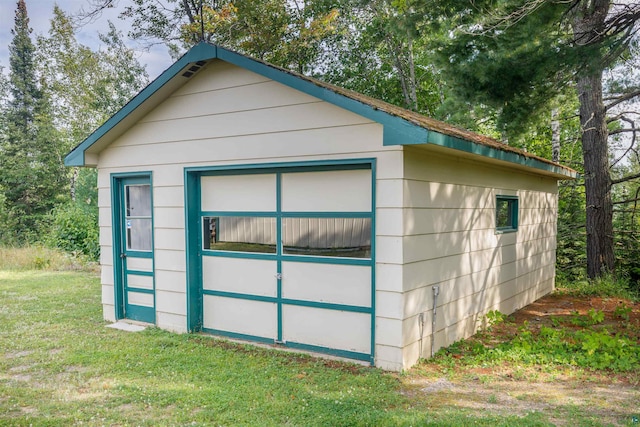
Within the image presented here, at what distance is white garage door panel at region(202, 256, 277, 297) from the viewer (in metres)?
5.52

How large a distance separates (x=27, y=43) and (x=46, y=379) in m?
23.6

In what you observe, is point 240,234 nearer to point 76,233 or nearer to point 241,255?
point 241,255

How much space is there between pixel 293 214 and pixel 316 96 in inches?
54.1

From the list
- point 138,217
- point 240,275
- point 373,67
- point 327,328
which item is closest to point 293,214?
point 240,275

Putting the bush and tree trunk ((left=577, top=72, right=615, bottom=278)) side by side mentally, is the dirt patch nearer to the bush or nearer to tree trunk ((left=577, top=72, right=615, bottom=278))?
tree trunk ((left=577, top=72, right=615, bottom=278))

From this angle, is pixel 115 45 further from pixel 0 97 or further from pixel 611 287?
pixel 611 287

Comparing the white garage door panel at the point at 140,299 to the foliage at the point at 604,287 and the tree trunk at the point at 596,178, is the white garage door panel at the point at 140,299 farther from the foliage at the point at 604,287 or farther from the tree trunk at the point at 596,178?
the tree trunk at the point at 596,178

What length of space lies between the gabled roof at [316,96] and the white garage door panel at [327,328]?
1970 mm

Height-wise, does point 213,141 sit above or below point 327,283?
above

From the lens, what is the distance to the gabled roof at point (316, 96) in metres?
4.32

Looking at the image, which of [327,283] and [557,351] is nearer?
[327,283]

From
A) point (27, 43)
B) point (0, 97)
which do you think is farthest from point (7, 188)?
point (27, 43)

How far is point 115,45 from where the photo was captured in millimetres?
22203

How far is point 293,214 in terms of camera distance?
5.29 metres
